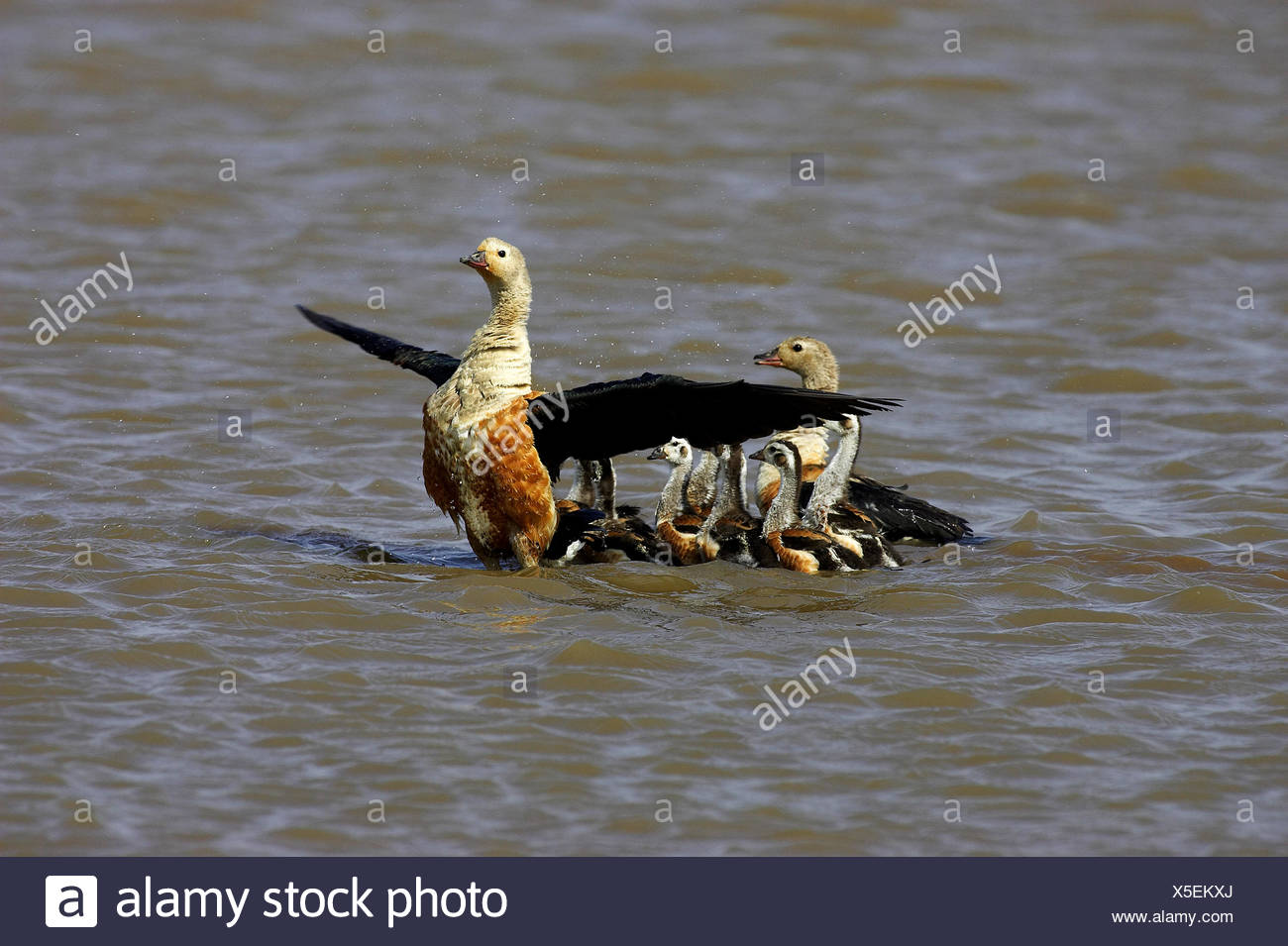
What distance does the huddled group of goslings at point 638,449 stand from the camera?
28.9ft

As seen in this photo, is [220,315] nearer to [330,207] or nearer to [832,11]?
[330,207]

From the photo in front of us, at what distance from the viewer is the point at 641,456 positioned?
12.0 m

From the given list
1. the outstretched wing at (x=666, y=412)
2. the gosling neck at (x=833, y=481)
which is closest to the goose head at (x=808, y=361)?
the gosling neck at (x=833, y=481)

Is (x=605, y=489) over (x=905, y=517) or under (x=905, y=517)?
over

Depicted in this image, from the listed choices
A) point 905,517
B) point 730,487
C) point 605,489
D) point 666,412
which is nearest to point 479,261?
point 666,412

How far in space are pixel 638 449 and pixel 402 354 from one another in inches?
74.4

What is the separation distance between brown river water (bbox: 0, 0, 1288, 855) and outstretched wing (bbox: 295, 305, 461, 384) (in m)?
1.00

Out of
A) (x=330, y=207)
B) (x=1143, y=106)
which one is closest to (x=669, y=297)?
(x=330, y=207)

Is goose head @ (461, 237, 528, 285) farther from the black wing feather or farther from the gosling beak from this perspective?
the black wing feather

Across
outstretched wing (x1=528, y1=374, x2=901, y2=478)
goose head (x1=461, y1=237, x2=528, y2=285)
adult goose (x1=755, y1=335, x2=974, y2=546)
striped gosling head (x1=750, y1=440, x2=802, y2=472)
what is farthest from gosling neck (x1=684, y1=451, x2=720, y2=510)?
goose head (x1=461, y1=237, x2=528, y2=285)

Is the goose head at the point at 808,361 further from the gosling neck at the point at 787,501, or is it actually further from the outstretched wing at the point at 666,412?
the outstretched wing at the point at 666,412

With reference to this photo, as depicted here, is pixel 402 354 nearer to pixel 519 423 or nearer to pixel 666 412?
pixel 519 423

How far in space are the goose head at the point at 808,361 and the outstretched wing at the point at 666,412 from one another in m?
1.33
